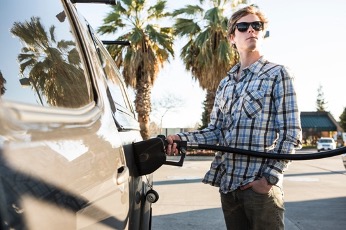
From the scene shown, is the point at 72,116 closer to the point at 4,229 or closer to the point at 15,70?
the point at 15,70

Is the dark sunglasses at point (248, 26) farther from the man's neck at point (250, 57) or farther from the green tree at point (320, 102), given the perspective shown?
the green tree at point (320, 102)

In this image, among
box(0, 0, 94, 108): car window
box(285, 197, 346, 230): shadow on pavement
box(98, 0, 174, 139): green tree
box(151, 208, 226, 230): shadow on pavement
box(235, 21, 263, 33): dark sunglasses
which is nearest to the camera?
box(0, 0, 94, 108): car window

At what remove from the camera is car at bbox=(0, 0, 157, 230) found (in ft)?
2.38

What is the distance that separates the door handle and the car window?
27cm

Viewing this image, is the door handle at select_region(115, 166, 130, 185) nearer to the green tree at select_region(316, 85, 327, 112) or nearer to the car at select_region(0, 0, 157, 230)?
the car at select_region(0, 0, 157, 230)

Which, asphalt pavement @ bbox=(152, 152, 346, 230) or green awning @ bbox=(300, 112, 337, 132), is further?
green awning @ bbox=(300, 112, 337, 132)

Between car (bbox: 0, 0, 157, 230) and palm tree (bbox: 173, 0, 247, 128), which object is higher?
palm tree (bbox: 173, 0, 247, 128)

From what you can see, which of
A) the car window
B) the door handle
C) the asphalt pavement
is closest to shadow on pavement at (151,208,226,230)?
the asphalt pavement

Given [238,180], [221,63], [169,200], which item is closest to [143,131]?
[221,63]

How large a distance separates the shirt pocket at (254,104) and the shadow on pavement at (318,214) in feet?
12.7

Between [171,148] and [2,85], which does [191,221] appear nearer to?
[171,148]

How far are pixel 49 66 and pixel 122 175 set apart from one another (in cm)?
50

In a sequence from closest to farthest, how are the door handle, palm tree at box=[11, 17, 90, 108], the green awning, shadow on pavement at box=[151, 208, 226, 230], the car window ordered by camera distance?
1. the car window
2. palm tree at box=[11, 17, 90, 108]
3. the door handle
4. shadow on pavement at box=[151, 208, 226, 230]
5. the green awning

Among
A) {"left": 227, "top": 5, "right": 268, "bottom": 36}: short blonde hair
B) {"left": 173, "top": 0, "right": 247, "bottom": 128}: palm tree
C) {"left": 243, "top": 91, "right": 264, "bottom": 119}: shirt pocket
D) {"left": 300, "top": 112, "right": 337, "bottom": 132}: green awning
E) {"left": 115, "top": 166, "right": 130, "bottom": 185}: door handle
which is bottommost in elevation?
{"left": 300, "top": 112, "right": 337, "bottom": 132}: green awning
